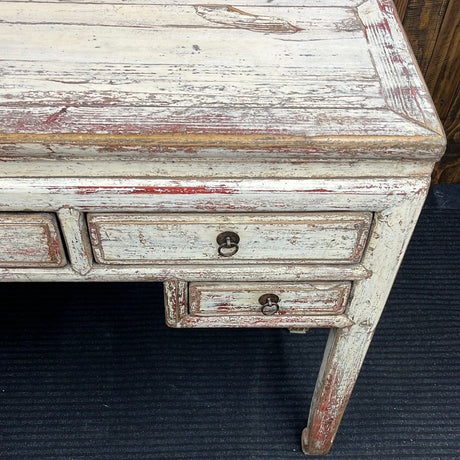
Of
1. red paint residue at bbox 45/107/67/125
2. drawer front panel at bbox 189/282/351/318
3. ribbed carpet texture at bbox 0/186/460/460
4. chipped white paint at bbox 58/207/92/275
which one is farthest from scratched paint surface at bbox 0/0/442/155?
ribbed carpet texture at bbox 0/186/460/460

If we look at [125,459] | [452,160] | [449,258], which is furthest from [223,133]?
[452,160]

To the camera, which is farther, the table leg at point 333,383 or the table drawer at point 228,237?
the table leg at point 333,383

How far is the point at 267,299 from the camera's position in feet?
2.75

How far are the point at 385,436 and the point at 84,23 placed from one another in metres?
0.90

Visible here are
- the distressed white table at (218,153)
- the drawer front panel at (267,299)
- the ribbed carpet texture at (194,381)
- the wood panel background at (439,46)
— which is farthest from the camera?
the wood panel background at (439,46)

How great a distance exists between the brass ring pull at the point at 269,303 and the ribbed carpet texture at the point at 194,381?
41cm

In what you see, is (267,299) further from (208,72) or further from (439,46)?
(439,46)

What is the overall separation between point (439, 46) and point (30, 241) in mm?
1002

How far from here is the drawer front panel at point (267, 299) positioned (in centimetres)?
82

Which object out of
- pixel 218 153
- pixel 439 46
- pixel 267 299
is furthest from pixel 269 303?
pixel 439 46

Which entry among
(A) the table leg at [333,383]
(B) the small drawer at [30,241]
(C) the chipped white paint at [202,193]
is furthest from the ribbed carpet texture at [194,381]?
(C) the chipped white paint at [202,193]

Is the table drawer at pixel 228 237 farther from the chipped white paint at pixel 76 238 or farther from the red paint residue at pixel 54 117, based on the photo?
the red paint residue at pixel 54 117

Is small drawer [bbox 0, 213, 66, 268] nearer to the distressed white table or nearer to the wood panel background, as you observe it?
the distressed white table

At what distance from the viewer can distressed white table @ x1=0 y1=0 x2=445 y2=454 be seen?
662mm
